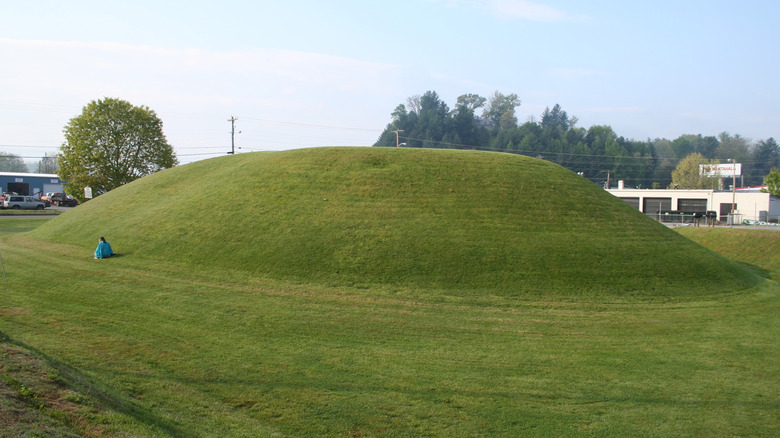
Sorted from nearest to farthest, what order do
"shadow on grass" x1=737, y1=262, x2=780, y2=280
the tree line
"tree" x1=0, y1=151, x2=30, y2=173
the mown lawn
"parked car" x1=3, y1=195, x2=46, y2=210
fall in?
1. the mown lawn
2. "shadow on grass" x1=737, y1=262, x2=780, y2=280
3. "parked car" x1=3, y1=195, x2=46, y2=210
4. the tree line
5. "tree" x1=0, y1=151, x2=30, y2=173

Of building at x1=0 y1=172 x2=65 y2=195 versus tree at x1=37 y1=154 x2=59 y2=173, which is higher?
tree at x1=37 y1=154 x2=59 y2=173

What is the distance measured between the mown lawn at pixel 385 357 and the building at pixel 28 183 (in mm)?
78484

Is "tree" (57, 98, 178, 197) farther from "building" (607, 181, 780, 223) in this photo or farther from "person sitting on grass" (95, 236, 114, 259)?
"building" (607, 181, 780, 223)

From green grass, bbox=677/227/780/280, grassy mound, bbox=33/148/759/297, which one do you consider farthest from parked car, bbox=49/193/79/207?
green grass, bbox=677/227/780/280

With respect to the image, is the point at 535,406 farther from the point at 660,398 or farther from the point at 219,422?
the point at 219,422

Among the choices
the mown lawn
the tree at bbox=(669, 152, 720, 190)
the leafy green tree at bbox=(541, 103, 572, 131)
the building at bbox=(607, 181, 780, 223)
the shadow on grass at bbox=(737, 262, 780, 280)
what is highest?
the leafy green tree at bbox=(541, 103, 572, 131)

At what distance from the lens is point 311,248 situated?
18.6 metres

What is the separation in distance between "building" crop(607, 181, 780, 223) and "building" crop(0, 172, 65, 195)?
9097 cm

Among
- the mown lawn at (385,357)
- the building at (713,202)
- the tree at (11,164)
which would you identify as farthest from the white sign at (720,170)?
the tree at (11,164)

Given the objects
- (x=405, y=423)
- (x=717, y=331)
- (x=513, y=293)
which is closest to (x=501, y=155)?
(x=513, y=293)

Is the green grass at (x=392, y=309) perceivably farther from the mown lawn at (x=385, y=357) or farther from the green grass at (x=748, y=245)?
the green grass at (x=748, y=245)

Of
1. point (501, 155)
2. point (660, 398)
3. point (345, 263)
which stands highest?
point (501, 155)

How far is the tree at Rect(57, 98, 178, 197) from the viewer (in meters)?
46.1

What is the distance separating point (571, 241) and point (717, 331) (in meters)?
6.59
